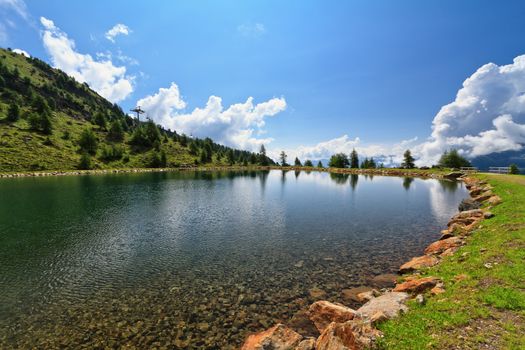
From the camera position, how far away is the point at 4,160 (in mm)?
105750

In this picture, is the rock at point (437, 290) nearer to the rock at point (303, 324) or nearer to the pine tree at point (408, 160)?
the rock at point (303, 324)

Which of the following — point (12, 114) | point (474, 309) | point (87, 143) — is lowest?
point (474, 309)

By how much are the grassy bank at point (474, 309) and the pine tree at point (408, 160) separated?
157269 mm

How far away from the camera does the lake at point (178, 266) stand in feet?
45.0

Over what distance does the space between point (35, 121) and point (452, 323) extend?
664 feet

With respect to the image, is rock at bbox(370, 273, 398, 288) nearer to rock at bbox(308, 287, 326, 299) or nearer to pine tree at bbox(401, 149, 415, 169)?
rock at bbox(308, 287, 326, 299)

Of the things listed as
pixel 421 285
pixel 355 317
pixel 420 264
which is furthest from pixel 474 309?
pixel 420 264

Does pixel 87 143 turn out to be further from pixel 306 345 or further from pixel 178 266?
pixel 306 345

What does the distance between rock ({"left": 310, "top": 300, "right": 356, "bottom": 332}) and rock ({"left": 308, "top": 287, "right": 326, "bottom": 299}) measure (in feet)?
7.81

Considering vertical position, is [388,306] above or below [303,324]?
above

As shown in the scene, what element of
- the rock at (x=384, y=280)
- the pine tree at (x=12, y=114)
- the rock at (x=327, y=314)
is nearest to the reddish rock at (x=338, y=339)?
the rock at (x=327, y=314)

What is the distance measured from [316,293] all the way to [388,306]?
20.6 feet

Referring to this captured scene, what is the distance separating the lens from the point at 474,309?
1008cm

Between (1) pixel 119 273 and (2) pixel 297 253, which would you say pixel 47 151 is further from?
(2) pixel 297 253
